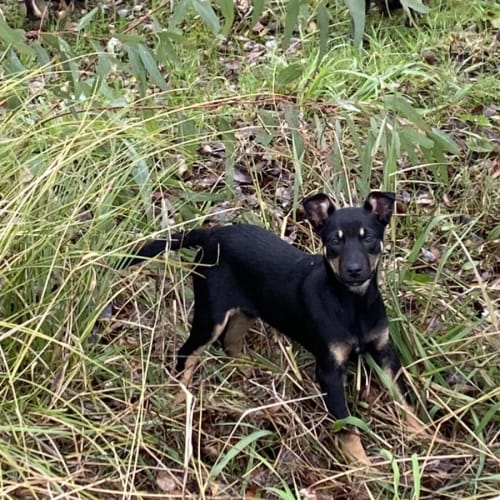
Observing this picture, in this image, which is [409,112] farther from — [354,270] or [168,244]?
[168,244]

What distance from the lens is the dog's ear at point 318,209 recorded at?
12.0ft

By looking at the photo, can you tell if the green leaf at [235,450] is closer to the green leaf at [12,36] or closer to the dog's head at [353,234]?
the dog's head at [353,234]

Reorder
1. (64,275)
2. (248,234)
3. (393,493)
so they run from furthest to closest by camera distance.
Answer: (248,234)
(64,275)
(393,493)

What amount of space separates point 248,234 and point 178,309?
1.57ft

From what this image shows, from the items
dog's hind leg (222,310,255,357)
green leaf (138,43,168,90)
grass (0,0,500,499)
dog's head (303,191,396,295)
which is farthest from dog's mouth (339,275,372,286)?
green leaf (138,43,168,90)

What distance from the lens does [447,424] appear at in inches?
147

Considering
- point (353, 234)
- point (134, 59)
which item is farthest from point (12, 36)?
point (353, 234)

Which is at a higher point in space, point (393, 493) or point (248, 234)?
point (248, 234)

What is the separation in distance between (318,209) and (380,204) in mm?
198

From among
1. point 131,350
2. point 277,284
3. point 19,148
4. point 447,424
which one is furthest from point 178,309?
point 447,424

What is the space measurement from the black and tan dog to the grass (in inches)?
3.0

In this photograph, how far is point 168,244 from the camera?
12.8 feet

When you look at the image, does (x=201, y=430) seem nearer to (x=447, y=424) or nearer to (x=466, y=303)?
(x=447, y=424)

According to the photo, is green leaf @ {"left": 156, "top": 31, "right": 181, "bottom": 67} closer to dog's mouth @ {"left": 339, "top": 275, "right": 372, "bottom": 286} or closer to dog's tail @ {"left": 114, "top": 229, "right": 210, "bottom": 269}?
dog's tail @ {"left": 114, "top": 229, "right": 210, "bottom": 269}
